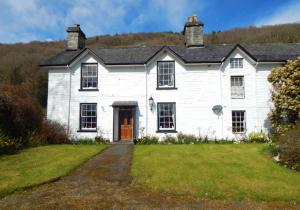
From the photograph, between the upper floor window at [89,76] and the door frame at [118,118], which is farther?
the upper floor window at [89,76]

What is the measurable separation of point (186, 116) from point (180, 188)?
496 inches

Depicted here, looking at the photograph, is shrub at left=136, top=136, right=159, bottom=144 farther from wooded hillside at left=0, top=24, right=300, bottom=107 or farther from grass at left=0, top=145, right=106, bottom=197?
wooded hillside at left=0, top=24, right=300, bottom=107

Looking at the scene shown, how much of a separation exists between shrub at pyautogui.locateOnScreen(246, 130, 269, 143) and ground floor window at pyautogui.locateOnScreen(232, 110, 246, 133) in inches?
31.6

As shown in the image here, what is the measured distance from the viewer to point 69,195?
329 inches

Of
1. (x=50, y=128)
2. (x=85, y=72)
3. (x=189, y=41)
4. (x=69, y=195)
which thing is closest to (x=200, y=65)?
(x=189, y=41)

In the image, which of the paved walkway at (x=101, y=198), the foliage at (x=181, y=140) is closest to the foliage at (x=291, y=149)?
the paved walkway at (x=101, y=198)

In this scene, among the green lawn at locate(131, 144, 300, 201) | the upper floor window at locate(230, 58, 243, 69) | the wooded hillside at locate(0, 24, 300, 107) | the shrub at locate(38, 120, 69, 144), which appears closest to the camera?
the green lawn at locate(131, 144, 300, 201)

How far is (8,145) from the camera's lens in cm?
1488

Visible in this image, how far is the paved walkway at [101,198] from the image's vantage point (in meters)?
7.58

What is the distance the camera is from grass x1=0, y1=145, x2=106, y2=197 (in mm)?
9438

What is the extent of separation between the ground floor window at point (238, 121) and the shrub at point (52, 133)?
1285 cm

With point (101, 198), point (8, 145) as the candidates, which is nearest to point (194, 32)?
point (8, 145)

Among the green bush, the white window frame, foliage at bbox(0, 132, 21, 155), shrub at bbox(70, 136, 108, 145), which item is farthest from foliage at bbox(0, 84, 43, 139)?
the white window frame

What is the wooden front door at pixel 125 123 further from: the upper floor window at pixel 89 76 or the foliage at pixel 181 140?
the upper floor window at pixel 89 76
